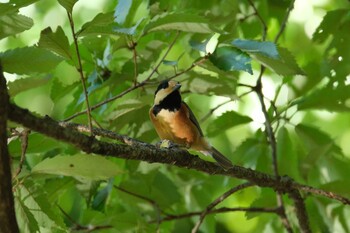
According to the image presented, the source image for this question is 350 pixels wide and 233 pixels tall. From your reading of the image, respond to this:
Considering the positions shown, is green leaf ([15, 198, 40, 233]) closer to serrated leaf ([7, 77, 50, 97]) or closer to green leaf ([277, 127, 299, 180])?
serrated leaf ([7, 77, 50, 97])

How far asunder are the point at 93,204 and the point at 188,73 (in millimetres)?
624

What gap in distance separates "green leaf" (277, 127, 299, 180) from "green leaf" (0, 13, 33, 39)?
1.13 meters

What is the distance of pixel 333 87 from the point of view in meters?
1.98

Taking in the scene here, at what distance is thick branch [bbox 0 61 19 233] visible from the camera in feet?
2.89

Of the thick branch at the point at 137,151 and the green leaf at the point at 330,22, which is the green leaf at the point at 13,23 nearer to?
the thick branch at the point at 137,151

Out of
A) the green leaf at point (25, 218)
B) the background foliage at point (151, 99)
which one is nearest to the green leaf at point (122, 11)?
the background foliage at point (151, 99)

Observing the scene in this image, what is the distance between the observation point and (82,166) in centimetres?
133

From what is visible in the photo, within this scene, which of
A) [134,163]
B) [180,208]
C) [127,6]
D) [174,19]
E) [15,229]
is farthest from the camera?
[180,208]

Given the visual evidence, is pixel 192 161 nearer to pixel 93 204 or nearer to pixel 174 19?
pixel 174 19

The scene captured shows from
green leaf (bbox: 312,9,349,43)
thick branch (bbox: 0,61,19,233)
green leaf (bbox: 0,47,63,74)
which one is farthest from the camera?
green leaf (bbox: 312,9,349,43)

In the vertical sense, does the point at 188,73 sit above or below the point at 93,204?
above

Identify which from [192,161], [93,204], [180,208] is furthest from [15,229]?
[180,208]

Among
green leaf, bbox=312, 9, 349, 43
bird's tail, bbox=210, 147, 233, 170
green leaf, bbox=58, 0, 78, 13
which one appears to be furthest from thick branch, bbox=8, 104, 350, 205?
green leaf, bbox=312, 9, 349, 43

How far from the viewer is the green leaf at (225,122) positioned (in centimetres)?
200
